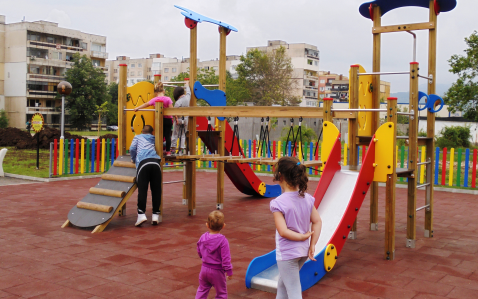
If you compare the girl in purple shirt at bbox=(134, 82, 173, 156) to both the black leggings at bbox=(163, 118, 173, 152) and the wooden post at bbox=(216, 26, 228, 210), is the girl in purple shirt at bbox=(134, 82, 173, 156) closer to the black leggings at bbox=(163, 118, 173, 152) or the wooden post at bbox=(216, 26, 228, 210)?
the black leggings at bbox=(163, 118, 173, 152)

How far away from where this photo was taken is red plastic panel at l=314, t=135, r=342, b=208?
558cm

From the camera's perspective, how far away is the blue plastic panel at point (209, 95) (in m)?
8.77

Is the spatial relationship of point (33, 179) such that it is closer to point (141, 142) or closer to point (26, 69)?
point (141, 142)

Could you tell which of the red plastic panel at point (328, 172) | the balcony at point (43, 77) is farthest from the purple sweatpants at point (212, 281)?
the balcony at point (43, 77)

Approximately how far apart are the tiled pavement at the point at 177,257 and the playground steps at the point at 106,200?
0.20 m

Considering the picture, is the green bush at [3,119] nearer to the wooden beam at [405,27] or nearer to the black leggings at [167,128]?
the black leggings at [167,128]

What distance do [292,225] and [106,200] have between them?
506cm

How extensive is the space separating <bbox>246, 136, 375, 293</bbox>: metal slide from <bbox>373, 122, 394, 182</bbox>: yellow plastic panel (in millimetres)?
72

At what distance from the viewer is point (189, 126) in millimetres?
8805

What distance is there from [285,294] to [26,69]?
64.4 m

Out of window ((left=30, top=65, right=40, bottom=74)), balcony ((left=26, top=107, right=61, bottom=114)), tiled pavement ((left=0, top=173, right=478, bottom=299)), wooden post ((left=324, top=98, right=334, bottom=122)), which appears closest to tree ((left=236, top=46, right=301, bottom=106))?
balcony ((left=26, top=107, right=61, bottom=114))

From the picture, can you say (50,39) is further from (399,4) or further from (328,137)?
(328,137)

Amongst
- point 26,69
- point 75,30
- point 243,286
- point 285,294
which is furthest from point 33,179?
point 75,30

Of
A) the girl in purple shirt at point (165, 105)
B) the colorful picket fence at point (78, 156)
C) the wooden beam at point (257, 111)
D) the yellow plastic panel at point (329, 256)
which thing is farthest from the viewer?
the colorful picket fence at point (78, 156)
